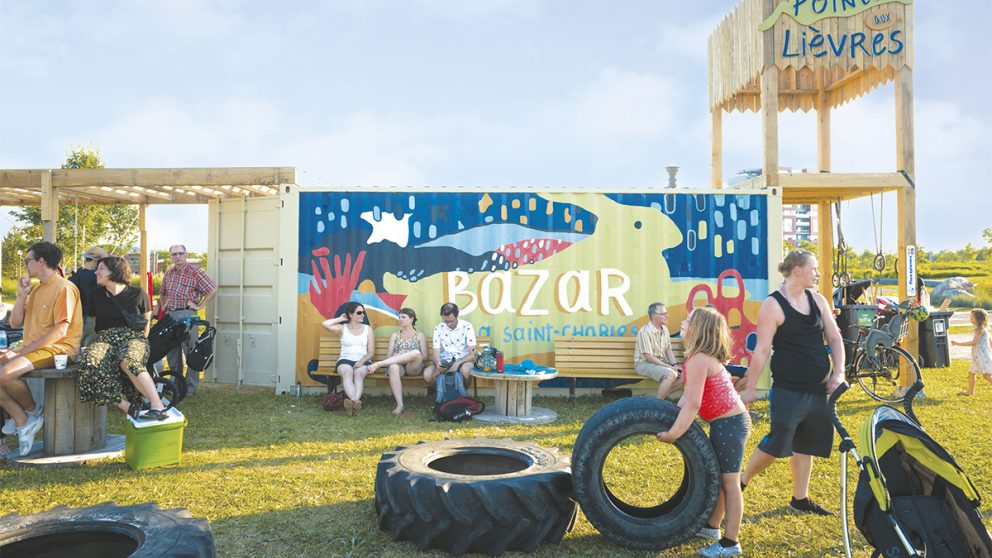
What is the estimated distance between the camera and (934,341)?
11.4 metres

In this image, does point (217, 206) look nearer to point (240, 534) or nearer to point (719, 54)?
point (240, 534)

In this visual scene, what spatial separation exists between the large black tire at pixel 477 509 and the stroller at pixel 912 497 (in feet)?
5.06

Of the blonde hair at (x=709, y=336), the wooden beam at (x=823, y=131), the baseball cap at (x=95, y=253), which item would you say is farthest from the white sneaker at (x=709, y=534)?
the wooden beam at (x=823, y=131)

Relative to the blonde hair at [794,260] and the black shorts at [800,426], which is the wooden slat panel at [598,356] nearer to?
the black shorts at [800,426]

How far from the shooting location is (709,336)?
3848 millimetres

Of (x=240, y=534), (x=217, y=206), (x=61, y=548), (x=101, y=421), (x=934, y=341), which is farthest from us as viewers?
(x=934, y=341)

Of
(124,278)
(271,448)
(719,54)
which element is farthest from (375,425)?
(719,54)

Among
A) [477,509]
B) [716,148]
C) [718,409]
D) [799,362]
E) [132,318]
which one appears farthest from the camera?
[716,148]

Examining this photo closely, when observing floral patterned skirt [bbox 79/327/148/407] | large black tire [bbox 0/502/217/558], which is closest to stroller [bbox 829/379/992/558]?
large black tire [bbox 0/502/217/558]

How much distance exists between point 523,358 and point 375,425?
2636 millimetres

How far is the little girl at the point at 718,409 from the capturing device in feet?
12.5

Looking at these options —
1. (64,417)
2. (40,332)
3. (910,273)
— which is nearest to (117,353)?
(40,332)

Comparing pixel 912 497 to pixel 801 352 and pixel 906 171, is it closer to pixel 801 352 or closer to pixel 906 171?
pixel 801 352

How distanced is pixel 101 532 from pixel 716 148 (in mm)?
11368
